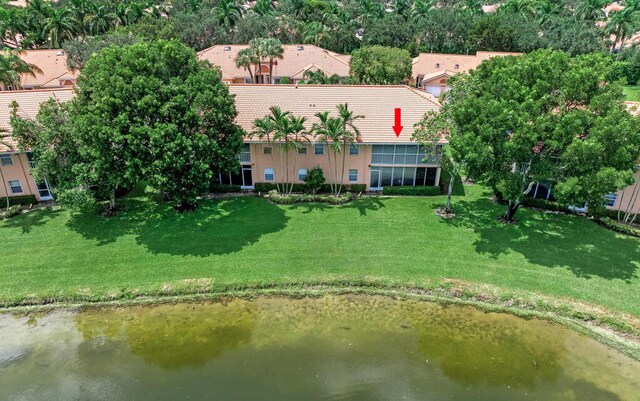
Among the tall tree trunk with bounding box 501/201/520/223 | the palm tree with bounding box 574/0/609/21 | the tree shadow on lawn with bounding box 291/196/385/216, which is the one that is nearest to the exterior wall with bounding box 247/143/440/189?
the tree shadow on lawn with bounding box 291/196/385/216

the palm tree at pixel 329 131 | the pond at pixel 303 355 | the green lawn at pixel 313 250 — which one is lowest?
the pond at pixel 303 355

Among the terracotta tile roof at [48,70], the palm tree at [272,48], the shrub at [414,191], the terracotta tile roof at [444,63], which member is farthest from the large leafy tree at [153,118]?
the terracotta tile roof at [444,63]

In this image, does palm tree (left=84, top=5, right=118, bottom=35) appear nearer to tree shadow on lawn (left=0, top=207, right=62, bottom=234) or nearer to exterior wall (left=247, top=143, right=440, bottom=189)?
tree shadow on lawn (left=0, top=207, right=62, bottom=234)

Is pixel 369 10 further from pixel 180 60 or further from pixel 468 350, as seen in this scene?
pixel 468 350

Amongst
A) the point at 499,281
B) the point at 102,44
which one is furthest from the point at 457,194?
the point at 102,44

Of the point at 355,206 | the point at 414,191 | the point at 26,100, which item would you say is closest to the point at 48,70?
the point at 26,100

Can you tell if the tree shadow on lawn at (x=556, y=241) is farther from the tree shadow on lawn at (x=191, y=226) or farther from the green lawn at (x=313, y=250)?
the tree shadow on lawn at (x=191, y=226)
